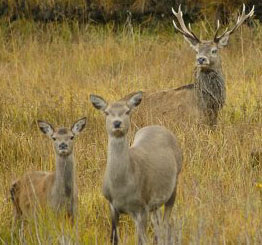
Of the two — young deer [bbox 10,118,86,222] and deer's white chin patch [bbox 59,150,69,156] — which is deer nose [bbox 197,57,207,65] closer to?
young deer [bbox 10,118,86,222]

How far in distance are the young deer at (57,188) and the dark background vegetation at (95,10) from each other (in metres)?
8.43

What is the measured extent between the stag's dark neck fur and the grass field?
0.63 feet

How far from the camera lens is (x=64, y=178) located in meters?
7.36

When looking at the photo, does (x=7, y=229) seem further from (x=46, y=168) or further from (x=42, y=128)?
(x=46, y=168)

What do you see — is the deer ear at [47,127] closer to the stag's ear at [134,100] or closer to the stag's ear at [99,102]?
the stag's ear at [99,102]

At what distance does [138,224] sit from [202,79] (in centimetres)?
437

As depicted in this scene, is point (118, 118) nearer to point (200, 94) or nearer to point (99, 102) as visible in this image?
point (99, 102)

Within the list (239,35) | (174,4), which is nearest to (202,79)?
(239,35)

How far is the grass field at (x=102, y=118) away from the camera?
21.2 feet

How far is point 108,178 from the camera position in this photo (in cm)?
666

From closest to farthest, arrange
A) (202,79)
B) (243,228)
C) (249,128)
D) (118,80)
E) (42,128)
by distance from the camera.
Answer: (243,228) → (42,128) → (249,128) → (202,79) → (118,80)

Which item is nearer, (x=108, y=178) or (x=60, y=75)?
(x=108, y=178)

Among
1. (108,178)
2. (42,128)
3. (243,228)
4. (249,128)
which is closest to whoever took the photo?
(243,228)

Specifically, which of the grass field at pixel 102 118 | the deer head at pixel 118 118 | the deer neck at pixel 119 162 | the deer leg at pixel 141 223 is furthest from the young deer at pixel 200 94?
the deer leg at pixel 141 223
